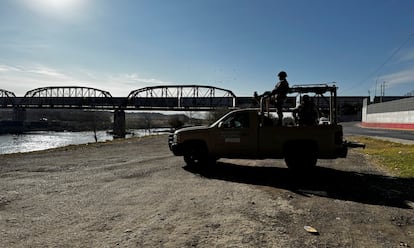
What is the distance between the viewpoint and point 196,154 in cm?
1142

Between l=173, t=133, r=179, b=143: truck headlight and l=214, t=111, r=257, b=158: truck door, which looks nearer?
l=214, t=111, r=257, b=158: truck door

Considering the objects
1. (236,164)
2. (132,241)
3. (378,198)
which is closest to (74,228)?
(132,241)

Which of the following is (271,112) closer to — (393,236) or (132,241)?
(393,236)

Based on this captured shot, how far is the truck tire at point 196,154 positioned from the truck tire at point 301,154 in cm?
276

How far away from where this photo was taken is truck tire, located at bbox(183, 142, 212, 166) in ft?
37.2

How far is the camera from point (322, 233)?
16.5 feet

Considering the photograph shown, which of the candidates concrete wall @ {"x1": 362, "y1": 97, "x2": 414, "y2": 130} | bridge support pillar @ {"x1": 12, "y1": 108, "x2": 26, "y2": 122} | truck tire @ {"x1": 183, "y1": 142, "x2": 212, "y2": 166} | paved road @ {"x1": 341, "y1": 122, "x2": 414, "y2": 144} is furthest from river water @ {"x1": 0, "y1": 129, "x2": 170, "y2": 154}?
bridge support pillar @ {"x1": 12, "y1": 108, "x2": 26, "y2": 122}

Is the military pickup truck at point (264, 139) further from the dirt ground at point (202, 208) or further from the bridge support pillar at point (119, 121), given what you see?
the bridge support pillar at point (119, 121)

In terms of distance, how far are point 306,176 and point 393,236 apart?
16.4 ft

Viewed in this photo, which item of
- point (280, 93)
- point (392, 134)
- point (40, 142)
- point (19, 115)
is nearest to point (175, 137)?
point (280, 93)

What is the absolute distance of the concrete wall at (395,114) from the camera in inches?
1588

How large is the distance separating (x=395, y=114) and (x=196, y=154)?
4479 cm

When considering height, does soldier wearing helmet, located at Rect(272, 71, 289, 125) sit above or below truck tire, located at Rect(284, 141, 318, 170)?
above

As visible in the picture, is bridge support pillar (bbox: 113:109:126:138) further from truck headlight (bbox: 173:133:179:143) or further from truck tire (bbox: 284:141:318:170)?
truck tire (bbox: 284:141:318:170)
